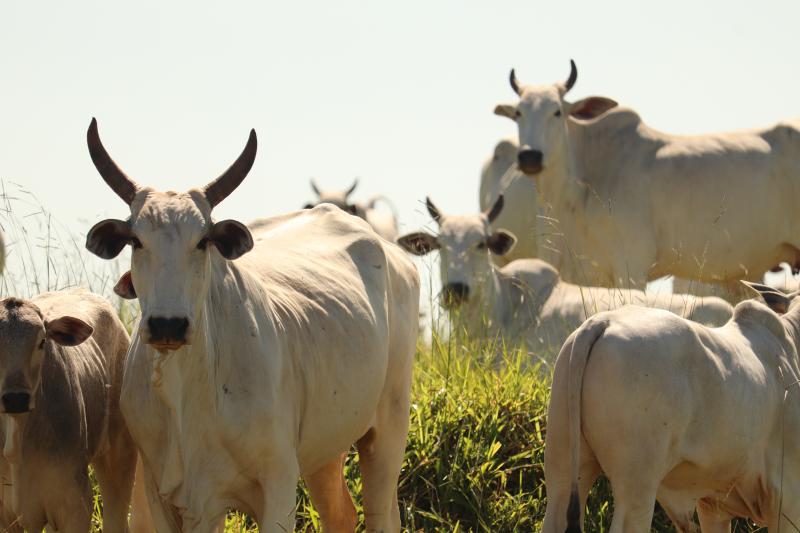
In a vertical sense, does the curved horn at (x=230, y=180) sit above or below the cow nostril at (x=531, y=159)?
above

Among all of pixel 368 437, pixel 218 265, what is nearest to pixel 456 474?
pixel 368 437

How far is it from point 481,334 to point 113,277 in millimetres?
2602

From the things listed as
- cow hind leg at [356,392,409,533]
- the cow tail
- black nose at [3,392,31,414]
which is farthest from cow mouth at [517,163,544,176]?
black nose at [3,392,31,414]

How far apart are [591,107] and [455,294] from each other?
2295 millimetres

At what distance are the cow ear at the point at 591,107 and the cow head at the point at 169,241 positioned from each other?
278 inches

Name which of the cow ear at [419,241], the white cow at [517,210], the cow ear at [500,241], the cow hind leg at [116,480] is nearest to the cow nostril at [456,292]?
the cow ear at [419,241]

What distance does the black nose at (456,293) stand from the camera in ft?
38.9

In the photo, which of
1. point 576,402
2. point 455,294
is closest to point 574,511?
point 576,402

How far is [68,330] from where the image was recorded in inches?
264

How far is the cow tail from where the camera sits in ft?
21.6

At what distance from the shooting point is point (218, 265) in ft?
21.6

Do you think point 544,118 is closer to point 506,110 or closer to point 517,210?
point 506,110

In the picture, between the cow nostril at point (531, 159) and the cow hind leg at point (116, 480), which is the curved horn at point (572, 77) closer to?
the cow nostril at point (531, 159)

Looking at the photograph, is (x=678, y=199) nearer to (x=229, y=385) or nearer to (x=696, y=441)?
(x=696, y=441)
